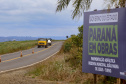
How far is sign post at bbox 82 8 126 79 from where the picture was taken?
5852mm

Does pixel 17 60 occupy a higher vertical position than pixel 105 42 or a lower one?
lower

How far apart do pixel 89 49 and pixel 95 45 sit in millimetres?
303

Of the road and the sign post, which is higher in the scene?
the sign post

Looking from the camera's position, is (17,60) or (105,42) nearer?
(105,42)

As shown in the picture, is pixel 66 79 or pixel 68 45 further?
pixel 68 45

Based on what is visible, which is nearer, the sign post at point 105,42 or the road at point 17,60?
the sign post at point 105,42

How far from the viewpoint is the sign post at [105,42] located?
585cm

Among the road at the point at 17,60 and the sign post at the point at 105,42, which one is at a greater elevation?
the sign post at the point at 105,42

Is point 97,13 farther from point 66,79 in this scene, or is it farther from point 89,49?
point 66,79

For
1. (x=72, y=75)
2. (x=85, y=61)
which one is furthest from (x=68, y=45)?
(x=85, y=61)

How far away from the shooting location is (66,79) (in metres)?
8.56

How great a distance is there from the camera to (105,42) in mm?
6203

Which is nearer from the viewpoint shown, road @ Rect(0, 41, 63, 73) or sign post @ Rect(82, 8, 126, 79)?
sign post @ Rect(82, 8, 126, 79)

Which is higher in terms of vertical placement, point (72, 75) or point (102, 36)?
point (102, 36)
